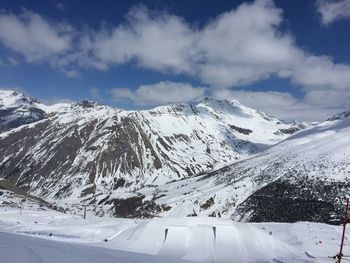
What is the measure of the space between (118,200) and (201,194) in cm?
5516

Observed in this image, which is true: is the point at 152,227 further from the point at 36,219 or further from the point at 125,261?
the point at 36,219

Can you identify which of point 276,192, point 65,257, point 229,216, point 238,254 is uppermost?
point 276,192

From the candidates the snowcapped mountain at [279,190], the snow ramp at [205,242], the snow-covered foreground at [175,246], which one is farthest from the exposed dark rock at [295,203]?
the snow ramp at [205,242]

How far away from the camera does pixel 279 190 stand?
98.6 meters

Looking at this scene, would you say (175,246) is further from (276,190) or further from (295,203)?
(276,190)

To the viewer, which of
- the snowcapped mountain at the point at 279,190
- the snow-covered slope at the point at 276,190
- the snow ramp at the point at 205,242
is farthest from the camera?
the snow-covered slope at the point at 276,190

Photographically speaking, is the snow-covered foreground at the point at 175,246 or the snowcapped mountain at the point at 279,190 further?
the snowcapped mountain at the point at 279,190

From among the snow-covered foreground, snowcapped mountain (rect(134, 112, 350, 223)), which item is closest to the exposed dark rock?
snowcapped mountain (rect(134, 112, 350, 223))

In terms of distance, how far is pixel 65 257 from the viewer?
1925 centimetres

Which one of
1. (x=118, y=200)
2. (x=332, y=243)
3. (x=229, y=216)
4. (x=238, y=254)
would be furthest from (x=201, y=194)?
(x=238, y=254)

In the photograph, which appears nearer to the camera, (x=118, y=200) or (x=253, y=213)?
(x=253, y=213)

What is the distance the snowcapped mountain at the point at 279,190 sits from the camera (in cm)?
8550

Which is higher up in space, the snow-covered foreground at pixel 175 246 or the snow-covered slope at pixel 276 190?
the snow-covered slope at pixel 276 190

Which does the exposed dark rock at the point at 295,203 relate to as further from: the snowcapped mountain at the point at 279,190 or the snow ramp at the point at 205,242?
the snow ramp at the point at 205,242
